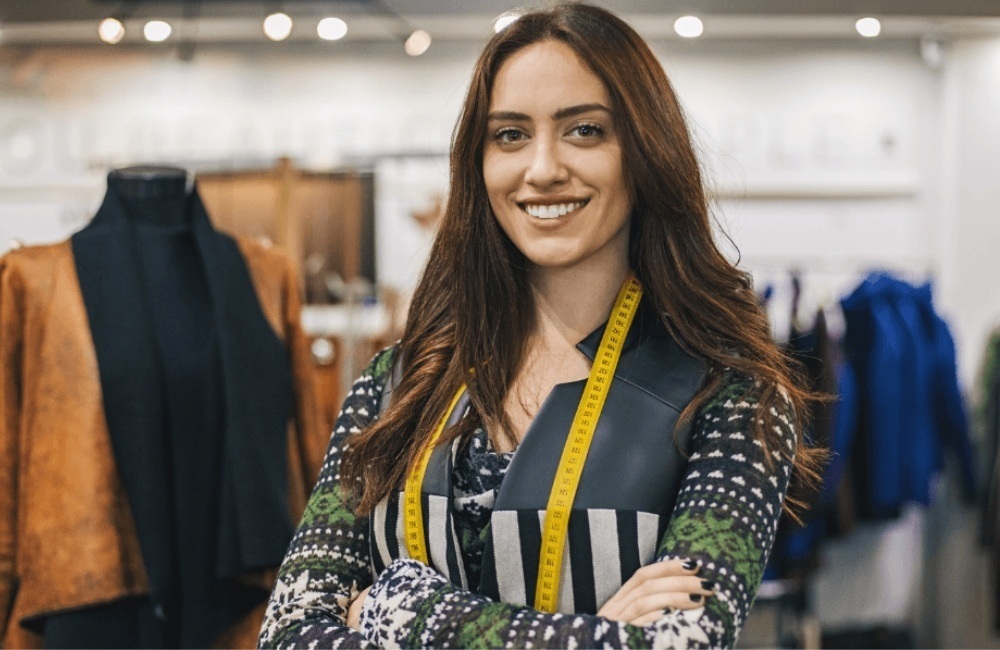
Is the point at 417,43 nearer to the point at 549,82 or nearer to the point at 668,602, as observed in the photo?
the point at 549,82

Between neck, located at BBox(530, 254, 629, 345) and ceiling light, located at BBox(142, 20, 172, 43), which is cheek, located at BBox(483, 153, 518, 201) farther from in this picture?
ceiling light, located at BBox(142, 20, 172, 43)

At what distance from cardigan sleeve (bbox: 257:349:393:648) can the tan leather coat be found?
80cm

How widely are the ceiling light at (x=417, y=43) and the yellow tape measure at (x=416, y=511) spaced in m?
2.03

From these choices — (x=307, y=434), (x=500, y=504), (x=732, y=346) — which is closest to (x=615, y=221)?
(x=732, y=346)

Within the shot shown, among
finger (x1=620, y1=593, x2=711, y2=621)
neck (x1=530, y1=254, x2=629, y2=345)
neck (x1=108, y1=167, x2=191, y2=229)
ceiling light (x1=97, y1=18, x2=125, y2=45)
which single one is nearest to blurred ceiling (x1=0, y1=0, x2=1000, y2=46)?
ceiling light (x1=97, y1=18, x2=125, y2=45)

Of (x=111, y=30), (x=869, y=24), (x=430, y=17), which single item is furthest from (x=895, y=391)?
(x=111, y=30)

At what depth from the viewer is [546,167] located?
1.39 metres

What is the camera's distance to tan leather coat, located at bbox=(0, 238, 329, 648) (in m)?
2.08

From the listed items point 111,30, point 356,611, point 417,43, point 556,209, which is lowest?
point 356,611

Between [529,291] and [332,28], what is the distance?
7.41 ft

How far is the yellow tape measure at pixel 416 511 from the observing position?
142cm

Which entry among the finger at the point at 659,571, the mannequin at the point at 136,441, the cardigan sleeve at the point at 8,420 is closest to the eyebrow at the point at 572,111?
the finger at the point at 659,571

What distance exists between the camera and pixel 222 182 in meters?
3.33

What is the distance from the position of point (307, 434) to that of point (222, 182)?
124 centimetres
